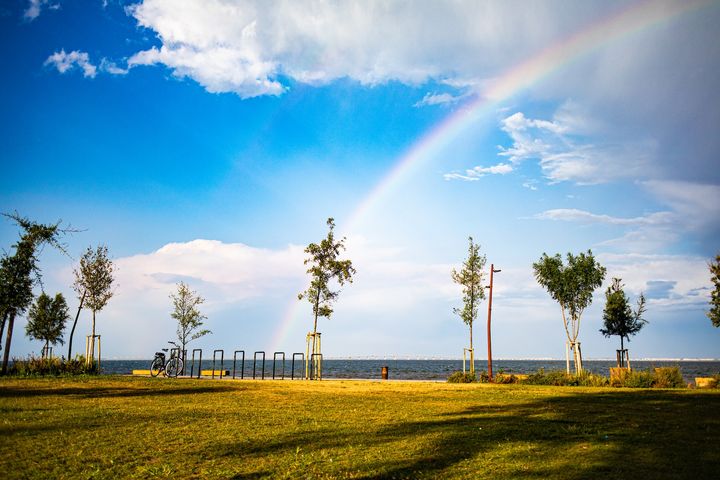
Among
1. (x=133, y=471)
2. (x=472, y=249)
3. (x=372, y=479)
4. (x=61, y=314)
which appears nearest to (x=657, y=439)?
(x=372, y=479)

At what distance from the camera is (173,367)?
36469mm

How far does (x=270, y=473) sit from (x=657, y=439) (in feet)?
27.5

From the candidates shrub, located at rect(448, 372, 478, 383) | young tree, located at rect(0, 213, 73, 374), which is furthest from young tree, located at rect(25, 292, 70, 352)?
shrub, located at rect(448, 372, 478, 383)

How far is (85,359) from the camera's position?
115ft

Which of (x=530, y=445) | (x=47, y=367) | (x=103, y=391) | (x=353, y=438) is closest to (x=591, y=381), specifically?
Answer: (x=530, y=445)

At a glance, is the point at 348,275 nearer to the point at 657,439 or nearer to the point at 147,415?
the point at 147,415

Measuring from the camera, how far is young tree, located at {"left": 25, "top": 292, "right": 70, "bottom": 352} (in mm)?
56219

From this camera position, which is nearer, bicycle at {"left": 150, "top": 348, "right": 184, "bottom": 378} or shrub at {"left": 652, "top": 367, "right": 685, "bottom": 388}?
shrub at {"left": 652, "top": 367, "right": 685, "bottom": 388}

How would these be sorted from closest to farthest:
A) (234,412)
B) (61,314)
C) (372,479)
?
(372,479)
(234,412)
(61,314)

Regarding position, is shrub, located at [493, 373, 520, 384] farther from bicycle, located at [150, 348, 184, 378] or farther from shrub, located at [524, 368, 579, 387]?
bicycle, located at [150, 348, 184, 378]

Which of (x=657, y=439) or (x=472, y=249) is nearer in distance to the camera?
(x=657, y=439)

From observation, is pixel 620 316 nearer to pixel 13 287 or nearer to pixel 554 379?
pixel 554 379

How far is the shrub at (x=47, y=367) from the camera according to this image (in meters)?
32.0

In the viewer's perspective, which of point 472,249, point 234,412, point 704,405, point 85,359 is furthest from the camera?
point 472,249
